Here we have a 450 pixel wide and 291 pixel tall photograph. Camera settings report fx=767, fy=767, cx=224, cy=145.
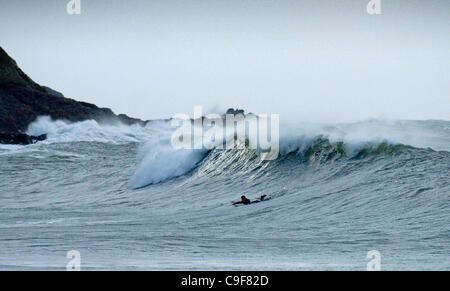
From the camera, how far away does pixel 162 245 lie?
11.0 m

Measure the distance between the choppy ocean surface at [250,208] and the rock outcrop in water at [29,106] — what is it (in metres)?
28.1

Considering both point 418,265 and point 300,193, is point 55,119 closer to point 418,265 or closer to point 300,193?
point 300,193

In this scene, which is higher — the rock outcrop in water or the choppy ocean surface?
the rock outcrop in water

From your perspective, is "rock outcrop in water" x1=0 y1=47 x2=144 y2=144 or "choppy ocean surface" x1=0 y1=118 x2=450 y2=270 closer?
"choppy ocean surface" x1=0 y1=118 x2=450 y2=270

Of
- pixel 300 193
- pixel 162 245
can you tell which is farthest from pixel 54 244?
pixel 300 193

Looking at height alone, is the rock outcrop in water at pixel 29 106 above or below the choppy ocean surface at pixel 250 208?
above

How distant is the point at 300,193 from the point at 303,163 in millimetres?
2844

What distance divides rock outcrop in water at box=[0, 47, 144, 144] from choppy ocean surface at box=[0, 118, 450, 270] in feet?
92.0

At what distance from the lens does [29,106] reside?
5719 centimetres

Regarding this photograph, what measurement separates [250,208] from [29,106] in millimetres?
45111

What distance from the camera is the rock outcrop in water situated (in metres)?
54.0

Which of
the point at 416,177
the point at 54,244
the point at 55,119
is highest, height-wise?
the point at 55,119

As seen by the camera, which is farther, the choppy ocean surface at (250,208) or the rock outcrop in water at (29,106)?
the rock outcrop in water at (29,106)

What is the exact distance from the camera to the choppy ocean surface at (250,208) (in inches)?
384
